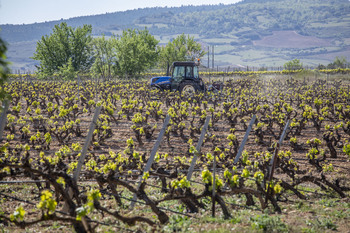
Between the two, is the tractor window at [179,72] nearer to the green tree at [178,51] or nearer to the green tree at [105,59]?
the green tree at [105,59]

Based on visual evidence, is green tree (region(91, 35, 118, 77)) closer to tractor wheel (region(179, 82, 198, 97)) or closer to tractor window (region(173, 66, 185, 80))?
tractor window (region(173, 66, 185, 80))

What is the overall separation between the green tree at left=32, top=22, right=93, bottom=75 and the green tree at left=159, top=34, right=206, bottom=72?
51.1 feet

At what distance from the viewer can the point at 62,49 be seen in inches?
1834

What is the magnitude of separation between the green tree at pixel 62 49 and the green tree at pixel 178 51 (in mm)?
15560

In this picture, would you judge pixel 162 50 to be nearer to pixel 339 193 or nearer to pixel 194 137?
pixel 194 137

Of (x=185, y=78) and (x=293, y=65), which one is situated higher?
(x=293, y=65)

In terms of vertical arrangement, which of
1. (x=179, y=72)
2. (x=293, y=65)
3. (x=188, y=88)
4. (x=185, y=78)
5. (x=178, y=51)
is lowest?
(x=188, y=88)

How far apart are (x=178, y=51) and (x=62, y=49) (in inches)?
900

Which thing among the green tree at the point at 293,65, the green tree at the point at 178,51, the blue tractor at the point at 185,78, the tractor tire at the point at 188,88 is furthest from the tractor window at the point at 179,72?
the green tree at the point at 293,65

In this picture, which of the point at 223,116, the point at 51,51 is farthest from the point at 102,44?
the point at 223,116

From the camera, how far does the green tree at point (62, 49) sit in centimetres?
4653

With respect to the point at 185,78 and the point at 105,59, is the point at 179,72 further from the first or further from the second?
the point at 105,59

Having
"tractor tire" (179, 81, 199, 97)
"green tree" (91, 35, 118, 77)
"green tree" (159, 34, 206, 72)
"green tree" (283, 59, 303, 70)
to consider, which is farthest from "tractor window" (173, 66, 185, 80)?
"green tree" (283, 59, 303, 70)

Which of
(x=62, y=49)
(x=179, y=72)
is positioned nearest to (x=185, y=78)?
(x=179, y=72)
